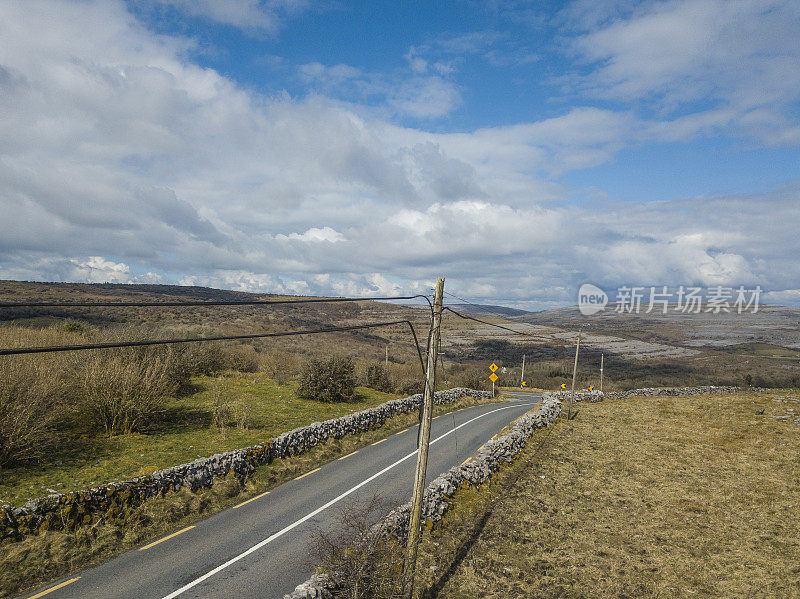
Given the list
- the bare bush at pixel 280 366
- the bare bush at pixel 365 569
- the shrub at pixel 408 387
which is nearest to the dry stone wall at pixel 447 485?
the bare bush at pixel 365 569

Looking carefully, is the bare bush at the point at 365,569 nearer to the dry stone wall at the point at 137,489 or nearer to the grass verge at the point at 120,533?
the grass verge at the point at 120,533

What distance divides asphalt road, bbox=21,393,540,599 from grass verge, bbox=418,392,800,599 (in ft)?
10.3

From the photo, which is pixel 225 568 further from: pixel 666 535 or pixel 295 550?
pixel 666 535

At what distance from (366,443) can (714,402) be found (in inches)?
1283

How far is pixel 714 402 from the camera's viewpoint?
3547 cm

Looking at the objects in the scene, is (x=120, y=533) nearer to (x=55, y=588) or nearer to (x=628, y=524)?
(x=55, y=588)

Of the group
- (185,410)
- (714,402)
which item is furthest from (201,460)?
(714,402)

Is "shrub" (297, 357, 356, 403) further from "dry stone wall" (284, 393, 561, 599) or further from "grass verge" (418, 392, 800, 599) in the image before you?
"grass verge" (418, 392, 800, 599)

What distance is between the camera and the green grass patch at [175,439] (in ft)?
Result: 40.2

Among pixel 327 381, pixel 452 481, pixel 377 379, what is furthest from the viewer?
pixel 377 379

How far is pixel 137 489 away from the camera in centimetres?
1189

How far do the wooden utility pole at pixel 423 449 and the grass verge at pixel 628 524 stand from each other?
151 cm

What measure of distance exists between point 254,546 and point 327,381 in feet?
57.0

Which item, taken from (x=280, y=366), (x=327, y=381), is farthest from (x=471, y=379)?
(x=327, y=381)
